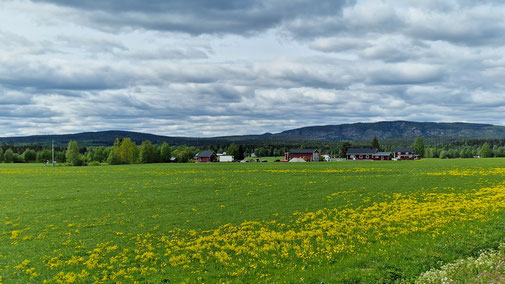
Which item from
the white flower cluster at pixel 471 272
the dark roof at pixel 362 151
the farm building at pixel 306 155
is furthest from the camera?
the dark roof at pixel 362 151

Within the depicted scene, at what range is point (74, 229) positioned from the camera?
22578 millimetres

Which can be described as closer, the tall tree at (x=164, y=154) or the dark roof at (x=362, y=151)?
the tall tree at (x=164, y=154)

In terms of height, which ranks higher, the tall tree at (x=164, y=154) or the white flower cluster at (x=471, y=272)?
the white flower cluster at (x=471, y=272)

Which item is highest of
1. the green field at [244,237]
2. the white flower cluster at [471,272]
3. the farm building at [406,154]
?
the white flower cluster at [471,272]

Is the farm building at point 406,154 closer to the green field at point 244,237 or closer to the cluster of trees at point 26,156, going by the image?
the green field at point 244,237

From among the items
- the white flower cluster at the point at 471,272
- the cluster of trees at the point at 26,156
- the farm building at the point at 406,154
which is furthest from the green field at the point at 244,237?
the farm building at the point at 406,154

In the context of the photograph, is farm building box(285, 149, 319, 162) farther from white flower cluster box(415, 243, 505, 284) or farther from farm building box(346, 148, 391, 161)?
white flower cluster box(415, 243, 505, 284)

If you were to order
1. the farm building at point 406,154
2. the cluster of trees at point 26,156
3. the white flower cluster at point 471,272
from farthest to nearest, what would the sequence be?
the farm building at point 406,154, the cluster of trees at point 26,156, the white flower cluster at point 471,272

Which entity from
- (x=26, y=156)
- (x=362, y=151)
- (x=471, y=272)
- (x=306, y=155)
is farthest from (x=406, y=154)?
(x=26, y=156)

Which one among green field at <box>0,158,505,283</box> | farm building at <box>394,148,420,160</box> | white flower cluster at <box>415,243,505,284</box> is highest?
white flower cluster at <box>415,243,505,284</box>

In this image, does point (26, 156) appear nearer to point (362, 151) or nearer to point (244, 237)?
point (362, 151)

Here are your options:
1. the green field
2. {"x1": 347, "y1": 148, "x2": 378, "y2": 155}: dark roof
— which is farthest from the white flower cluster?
{"x1": 347, "y1": 148, "x2": 378, "y2": 155}: dark roof

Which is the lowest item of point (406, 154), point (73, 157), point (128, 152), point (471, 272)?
point (406, 154)

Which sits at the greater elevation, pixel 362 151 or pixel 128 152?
pixel 128 152
